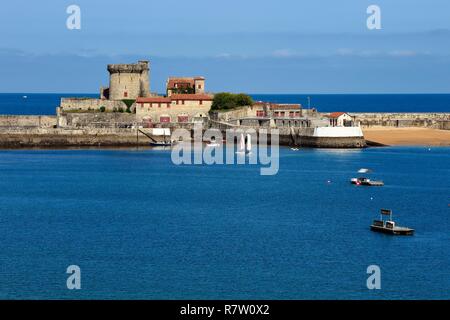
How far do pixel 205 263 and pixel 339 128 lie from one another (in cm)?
4144

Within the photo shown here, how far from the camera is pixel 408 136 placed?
81.6 m

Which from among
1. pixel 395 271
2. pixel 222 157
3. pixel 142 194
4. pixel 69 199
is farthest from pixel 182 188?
pixel 395 271

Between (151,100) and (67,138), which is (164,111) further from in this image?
(67,138)

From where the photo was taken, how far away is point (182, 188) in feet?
164

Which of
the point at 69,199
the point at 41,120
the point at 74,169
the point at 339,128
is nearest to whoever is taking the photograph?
the point at 69,199

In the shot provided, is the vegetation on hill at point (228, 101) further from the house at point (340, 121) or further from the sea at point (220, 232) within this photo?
the sea at point (220, 232)

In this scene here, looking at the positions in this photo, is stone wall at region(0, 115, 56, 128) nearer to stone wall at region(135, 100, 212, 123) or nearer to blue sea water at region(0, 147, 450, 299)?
stone wall at region(135, 100, 212, 123)

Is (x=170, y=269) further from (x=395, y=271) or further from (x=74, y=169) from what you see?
(x=74, y=169)

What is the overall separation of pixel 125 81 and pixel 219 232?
158 ft

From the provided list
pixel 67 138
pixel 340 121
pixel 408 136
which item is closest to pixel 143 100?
pixel 67 138

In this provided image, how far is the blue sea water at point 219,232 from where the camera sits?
92.5 feet

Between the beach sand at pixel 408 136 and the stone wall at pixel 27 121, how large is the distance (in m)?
24.5

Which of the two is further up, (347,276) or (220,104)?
(220,104)

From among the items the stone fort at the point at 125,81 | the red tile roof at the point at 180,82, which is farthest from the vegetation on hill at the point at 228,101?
the stone fort at the point at 125,81
